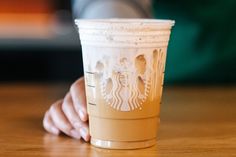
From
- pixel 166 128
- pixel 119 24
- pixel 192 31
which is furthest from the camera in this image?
pixel 192 31

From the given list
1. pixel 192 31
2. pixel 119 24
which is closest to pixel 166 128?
pixel 119 24

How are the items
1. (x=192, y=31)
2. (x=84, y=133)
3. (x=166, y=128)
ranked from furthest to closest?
1. (x=192, y=31)
2. (x=166, y=128)
3. (x=84, y=133)

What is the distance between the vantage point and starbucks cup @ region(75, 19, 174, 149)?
2.37ft

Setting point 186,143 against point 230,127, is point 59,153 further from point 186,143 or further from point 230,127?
point 230,127

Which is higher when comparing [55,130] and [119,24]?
[119,24]

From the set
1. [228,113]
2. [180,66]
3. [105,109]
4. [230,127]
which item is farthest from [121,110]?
[180,66]

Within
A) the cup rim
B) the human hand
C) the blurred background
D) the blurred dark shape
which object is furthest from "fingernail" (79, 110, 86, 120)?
the blurred dark shape

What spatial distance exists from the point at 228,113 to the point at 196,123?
0.48 feet

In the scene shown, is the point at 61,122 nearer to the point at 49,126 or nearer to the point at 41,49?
the point at 49,126

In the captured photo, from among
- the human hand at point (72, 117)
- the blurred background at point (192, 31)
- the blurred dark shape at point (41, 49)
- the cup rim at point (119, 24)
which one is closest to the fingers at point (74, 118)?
the human hand at point (72, 117)

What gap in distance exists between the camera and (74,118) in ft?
2.87

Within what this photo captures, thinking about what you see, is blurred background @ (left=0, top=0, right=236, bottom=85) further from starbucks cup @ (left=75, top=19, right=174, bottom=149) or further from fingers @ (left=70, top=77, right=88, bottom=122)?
starbucks cup @ (left=75, top=19, right=174, bottom=149)

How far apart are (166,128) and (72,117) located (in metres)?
0.17

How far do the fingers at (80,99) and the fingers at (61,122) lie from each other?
1.2 inches
